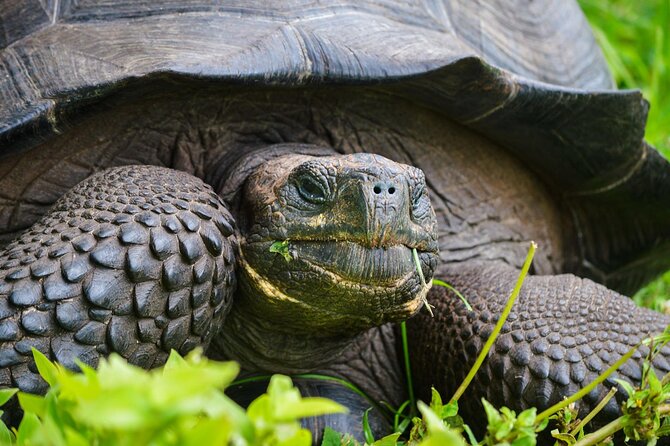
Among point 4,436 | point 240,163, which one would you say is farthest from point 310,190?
point 4,436

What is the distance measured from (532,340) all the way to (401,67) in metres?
0.91

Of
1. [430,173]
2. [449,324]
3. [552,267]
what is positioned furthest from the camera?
[552,267]

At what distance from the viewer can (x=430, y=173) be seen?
3125 millimetres

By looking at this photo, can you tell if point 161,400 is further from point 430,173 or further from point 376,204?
point 430,173

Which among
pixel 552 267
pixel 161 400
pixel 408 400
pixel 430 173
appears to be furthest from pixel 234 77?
pixel 552 267

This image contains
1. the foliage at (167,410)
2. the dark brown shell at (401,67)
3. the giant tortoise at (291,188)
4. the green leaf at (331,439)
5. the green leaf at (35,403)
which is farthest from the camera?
the dark brown shell at (401,67)

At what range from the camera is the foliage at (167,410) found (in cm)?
110

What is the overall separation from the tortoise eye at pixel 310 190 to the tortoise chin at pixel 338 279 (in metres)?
0.11

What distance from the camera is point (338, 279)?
2.22m

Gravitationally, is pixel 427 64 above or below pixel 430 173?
above

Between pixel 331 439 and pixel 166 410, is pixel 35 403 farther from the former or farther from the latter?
pixel 331 439

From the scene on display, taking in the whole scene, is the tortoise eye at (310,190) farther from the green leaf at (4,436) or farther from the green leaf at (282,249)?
the green leaf at (4,436)

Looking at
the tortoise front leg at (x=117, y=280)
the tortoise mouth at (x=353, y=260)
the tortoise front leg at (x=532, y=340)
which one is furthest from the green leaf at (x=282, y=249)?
the tortoise front leg at (x=532, y=340)

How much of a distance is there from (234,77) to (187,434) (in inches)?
54.2
